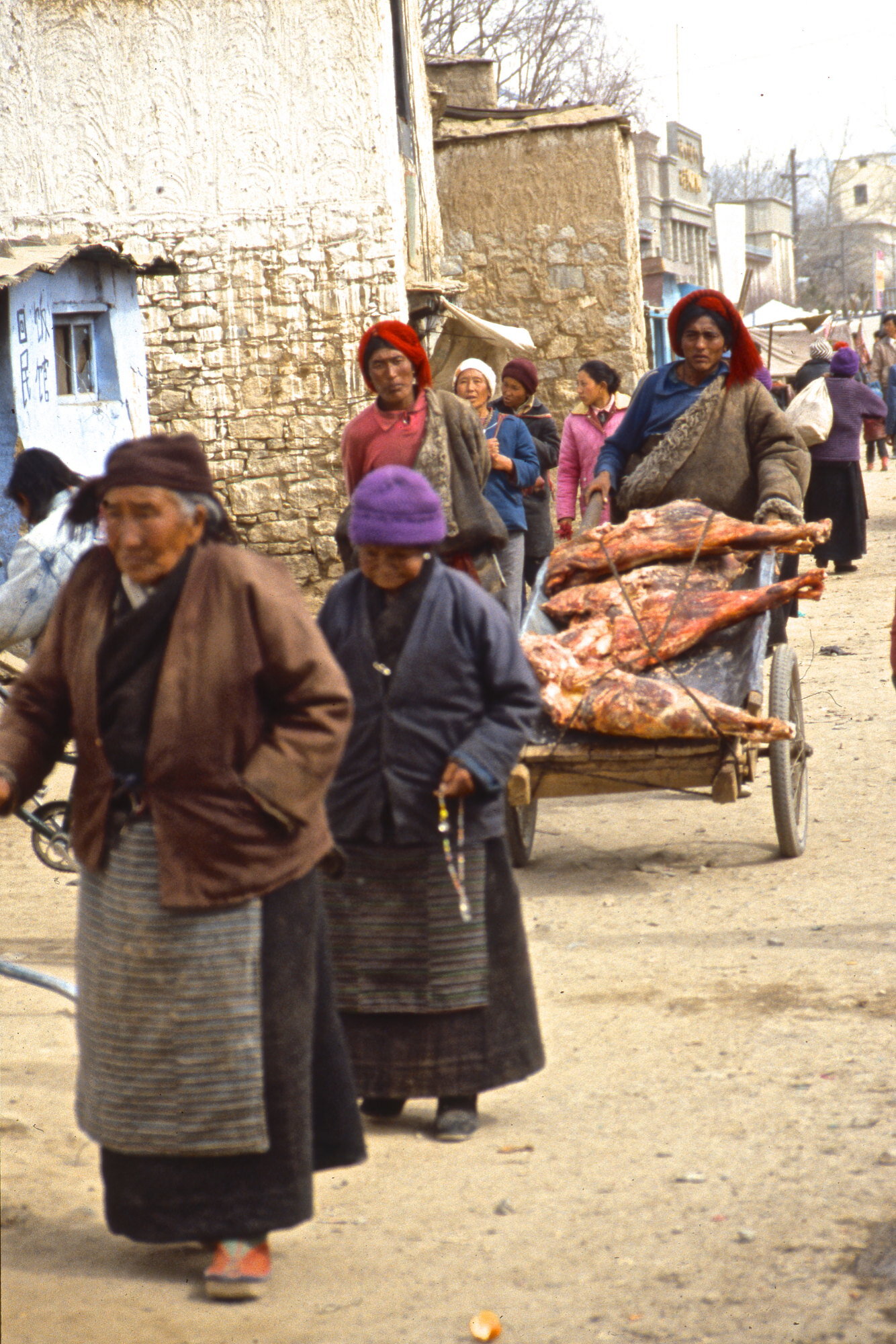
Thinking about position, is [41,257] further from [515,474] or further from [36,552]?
[36,552]

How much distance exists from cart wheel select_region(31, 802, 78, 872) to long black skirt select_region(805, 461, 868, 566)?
27.9 ft

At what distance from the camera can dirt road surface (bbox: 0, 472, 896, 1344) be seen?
2.95m

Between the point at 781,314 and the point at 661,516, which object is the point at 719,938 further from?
the point at 781,314

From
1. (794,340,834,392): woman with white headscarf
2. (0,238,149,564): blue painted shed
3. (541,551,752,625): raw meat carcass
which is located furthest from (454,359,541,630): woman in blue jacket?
(794,340,834,392): woman with white headscarf

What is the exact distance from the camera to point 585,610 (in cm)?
616

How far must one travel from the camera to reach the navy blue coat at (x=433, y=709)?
141 inches

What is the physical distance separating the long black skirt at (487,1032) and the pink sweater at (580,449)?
565 centimetres

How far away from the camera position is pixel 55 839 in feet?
20.4

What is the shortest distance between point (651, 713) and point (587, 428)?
4.14 metres

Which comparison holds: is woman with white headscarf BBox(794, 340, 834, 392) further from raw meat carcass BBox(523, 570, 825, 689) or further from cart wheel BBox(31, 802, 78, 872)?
cart wheel BBox(31, 802, 78, 872)

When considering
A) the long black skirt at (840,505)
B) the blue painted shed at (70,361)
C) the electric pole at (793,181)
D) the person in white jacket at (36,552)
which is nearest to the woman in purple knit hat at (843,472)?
the long black skirt at (840,505)

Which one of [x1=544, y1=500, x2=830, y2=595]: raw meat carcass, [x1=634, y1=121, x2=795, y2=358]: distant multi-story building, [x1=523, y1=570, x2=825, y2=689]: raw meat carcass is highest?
[x1=634, y1=121, x2=795, y2=358]: distant multi-story building

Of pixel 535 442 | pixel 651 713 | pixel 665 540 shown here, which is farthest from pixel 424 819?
pixel 535 442

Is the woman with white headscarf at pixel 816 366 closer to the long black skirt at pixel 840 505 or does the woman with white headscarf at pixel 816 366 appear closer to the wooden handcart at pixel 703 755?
the long black skirt at pixel 840 505
